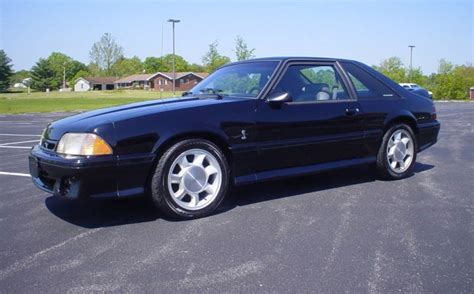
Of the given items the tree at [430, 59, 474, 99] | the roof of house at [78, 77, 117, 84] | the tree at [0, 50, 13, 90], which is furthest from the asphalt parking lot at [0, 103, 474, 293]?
the roof of house at [78, 77, 117, 84]

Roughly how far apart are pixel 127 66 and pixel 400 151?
122033mm

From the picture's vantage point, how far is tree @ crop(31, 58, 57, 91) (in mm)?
101206

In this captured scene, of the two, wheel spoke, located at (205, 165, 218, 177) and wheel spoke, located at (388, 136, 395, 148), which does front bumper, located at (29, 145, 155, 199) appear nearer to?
wheel spoke, located at (205, 165, 218, 177)

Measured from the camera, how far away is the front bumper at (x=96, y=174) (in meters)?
3.59

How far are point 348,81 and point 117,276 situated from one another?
3449 millimetres

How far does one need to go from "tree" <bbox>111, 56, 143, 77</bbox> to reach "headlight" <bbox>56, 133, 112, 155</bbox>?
4396 inches

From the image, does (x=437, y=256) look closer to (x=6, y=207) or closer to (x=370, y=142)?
(x=370, y=142)

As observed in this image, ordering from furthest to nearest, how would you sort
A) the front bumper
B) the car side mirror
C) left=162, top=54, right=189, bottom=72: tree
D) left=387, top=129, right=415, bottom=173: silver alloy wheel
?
left=162, top=54, right=189, bottom=72: tree
left=387, top=129, right=415, bottom=173: silver alloy wheel
the car side mirror
the front bumper

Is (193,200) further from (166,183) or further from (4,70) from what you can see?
(4,70)

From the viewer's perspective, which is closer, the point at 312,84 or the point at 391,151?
the point at 312,84

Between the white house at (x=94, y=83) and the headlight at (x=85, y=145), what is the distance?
108 m

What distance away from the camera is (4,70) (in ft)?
277

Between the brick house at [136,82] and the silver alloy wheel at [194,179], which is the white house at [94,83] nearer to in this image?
the brick house at [136,82]

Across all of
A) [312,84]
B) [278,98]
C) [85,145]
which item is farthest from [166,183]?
[312,84]
